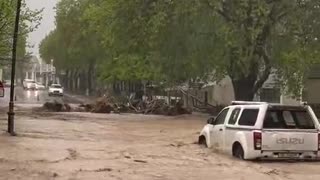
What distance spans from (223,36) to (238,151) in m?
16.5

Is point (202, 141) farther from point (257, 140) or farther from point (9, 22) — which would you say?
point (9, 22)

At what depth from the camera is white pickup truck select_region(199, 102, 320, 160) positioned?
14.8m

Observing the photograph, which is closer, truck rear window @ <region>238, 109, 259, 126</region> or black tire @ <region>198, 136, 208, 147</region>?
truck rear window @ <region>238, 109, 259, 126</region>

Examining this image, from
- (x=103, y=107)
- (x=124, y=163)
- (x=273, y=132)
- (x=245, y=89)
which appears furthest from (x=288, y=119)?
(x=103, y=107)

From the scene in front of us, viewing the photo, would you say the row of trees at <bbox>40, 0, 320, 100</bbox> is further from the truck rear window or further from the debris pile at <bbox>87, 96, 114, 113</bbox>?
the truck rear window

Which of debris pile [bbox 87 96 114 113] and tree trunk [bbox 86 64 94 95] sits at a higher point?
tree trunk [bbox 86 64 94 95]

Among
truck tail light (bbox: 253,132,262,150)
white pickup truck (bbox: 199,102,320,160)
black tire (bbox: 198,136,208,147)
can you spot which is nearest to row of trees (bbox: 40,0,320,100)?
black tire (bbox: 198,136,208,147)

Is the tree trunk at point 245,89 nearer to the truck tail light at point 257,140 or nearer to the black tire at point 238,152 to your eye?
the black tire at point 238,152

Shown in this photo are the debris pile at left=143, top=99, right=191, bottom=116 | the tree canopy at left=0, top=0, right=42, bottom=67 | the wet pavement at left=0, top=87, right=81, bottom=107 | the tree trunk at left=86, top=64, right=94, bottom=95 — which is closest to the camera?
the tree canopy at left=0, top=0, right=42, bottom=67

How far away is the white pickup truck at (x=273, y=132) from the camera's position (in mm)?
14812

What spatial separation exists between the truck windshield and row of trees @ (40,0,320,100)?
50.1 ft

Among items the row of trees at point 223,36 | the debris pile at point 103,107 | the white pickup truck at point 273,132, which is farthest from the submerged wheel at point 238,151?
the debris pile at point 103,107

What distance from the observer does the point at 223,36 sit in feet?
103

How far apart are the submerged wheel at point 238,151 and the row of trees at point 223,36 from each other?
15.3 metres
